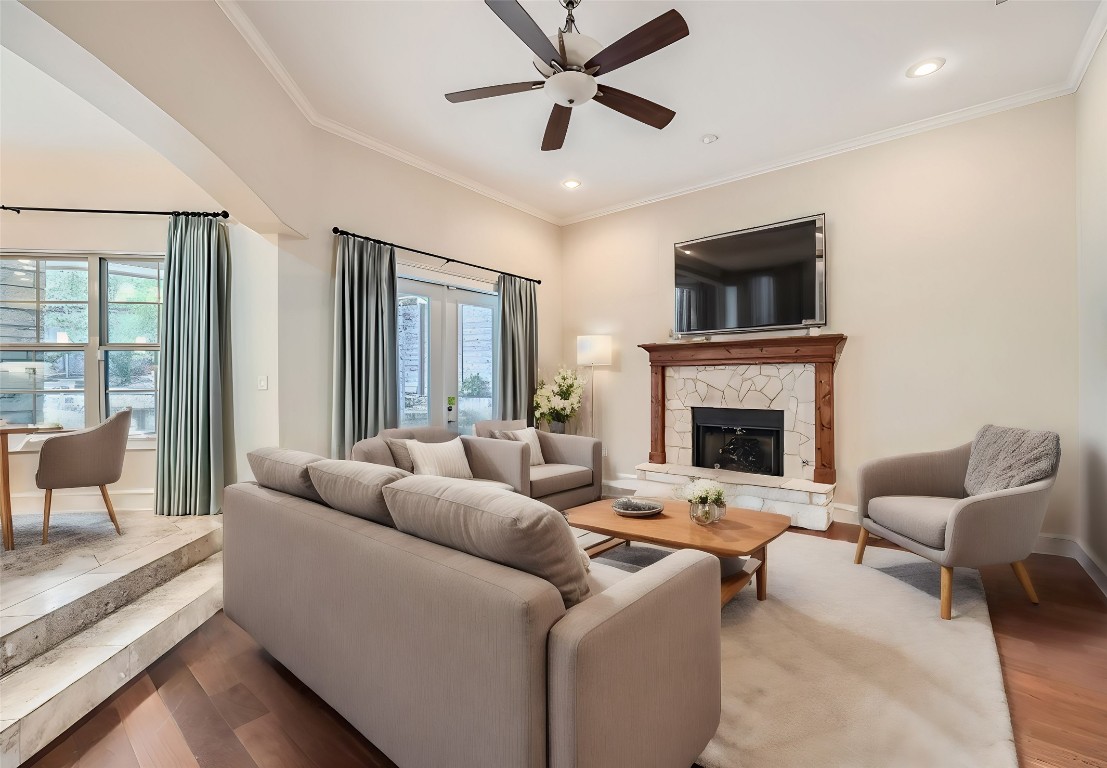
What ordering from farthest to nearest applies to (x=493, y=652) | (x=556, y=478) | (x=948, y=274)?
(x=556, y=478)
(x=948, y=274)
(x=493, y=652)

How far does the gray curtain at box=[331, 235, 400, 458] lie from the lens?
3.90 m

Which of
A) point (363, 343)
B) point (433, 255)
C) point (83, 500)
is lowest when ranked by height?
point (83, 500)

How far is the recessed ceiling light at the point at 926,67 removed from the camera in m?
3.14

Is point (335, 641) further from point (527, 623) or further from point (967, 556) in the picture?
point (967, 556)

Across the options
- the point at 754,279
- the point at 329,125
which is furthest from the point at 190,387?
the point at 754,279

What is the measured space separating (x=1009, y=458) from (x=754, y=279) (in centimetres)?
234

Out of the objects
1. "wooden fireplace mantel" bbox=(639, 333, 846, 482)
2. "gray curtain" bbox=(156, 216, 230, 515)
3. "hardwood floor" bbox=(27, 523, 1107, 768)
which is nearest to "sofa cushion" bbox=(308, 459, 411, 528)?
"hardwood floor" bbox=(27, 523, 1107, 768)

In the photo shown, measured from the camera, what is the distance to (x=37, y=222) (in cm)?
404

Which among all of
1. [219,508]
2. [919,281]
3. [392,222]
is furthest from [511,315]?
[919,281]

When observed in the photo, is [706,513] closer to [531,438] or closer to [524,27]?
[531,438]

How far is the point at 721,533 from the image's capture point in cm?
266

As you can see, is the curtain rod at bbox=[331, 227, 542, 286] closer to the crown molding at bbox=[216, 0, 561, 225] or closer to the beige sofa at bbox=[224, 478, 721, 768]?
the crown molding at bbox=[216, 0, 561, 225]

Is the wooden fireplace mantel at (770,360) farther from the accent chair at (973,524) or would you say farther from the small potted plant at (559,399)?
the accent chair at (973,524)

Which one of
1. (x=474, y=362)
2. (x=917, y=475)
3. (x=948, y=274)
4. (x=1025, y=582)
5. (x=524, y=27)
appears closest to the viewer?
(x=524, y=27)
